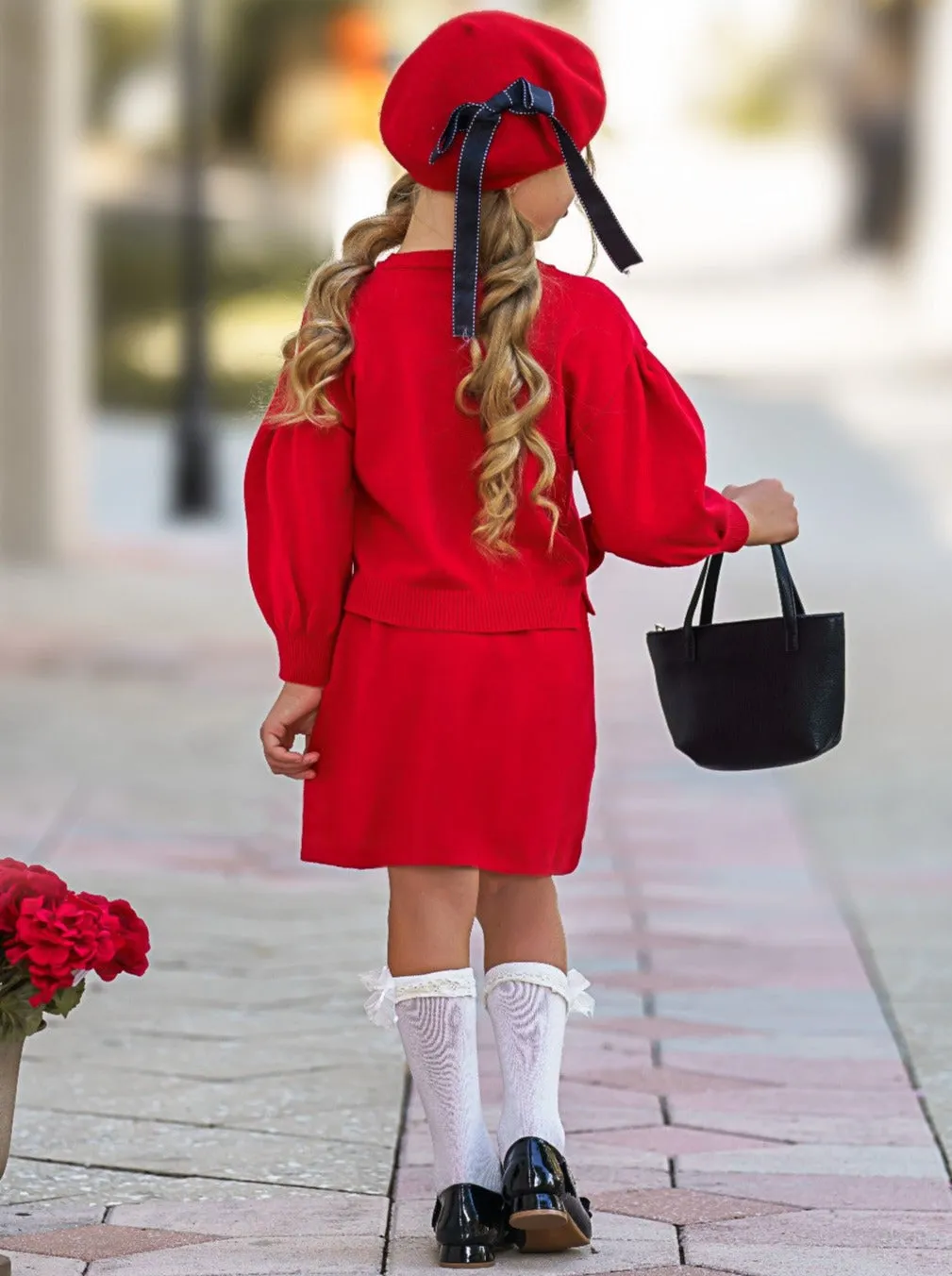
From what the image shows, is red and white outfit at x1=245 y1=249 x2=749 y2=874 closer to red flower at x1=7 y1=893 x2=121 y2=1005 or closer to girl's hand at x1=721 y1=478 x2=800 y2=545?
girl's hand at x1=721 y1=478 x2=800 y2=545

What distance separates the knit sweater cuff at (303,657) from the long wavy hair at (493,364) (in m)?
0.30

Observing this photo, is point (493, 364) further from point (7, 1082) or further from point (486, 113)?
point (7, 1082)

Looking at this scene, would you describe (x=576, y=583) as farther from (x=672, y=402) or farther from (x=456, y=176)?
(x=456, y=176)

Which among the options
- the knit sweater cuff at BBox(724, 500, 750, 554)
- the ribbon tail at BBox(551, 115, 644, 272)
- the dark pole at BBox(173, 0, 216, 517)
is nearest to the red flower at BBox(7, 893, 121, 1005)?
the knit sweater cuff at BBox(724, 500, 750, 554)

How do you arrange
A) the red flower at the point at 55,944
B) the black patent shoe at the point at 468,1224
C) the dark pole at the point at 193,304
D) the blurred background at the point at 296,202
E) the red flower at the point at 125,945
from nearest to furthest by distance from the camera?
the red flower at the point at 55,944
the red flower at the point at 125,945
the black patent shoe at the point at 468,1224
the blurred background at the point at 296,202
the dark pole at the point at 193,304

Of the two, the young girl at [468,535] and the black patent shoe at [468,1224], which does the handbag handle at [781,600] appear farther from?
the black patent shoe at [468,1224]

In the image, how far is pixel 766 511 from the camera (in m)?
3.42

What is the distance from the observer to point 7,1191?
12.0 feet

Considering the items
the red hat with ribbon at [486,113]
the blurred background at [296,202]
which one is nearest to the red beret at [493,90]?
the red hat with ribbon at [486,113]

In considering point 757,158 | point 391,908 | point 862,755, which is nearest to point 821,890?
point 862,755

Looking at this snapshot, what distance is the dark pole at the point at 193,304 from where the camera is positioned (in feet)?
49.1

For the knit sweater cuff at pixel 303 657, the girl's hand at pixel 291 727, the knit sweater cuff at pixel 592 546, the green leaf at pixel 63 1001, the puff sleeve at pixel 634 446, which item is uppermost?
the puff sleeve at pixel 634 446

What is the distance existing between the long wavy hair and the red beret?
7 centimetres

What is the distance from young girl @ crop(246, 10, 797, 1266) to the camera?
3.22 m
